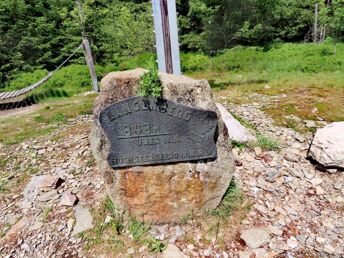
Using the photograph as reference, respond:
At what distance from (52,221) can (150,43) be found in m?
10.8

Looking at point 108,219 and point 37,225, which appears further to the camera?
point 37,225

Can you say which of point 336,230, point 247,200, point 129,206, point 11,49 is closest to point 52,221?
point 129,206

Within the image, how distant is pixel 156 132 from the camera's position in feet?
9.25

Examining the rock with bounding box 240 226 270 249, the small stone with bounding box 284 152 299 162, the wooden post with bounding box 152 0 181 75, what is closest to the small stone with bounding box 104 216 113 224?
the rock with bounding box 240 226 270 249

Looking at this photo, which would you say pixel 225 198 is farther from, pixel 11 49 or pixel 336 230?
pixel 11 49

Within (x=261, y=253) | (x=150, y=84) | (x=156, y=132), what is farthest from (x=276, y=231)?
(x=150, y=84)

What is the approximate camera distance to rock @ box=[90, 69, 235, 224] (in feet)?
9.06

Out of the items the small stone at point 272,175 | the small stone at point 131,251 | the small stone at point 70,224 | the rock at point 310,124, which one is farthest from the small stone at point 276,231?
the rock at point 310,124

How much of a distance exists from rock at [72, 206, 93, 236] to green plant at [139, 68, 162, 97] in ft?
4.69

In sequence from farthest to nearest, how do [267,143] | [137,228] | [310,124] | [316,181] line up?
[310,124]
[267,143]
[316,181]
[137,228]

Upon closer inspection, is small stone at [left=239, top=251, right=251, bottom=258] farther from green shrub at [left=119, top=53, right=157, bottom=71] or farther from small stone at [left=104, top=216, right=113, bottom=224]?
green shrub at [left=119, top=53, right=157, bottom=71]

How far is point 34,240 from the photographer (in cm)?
305

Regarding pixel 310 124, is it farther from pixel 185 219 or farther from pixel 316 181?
pixel 185 219

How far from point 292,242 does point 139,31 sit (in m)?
11.5
